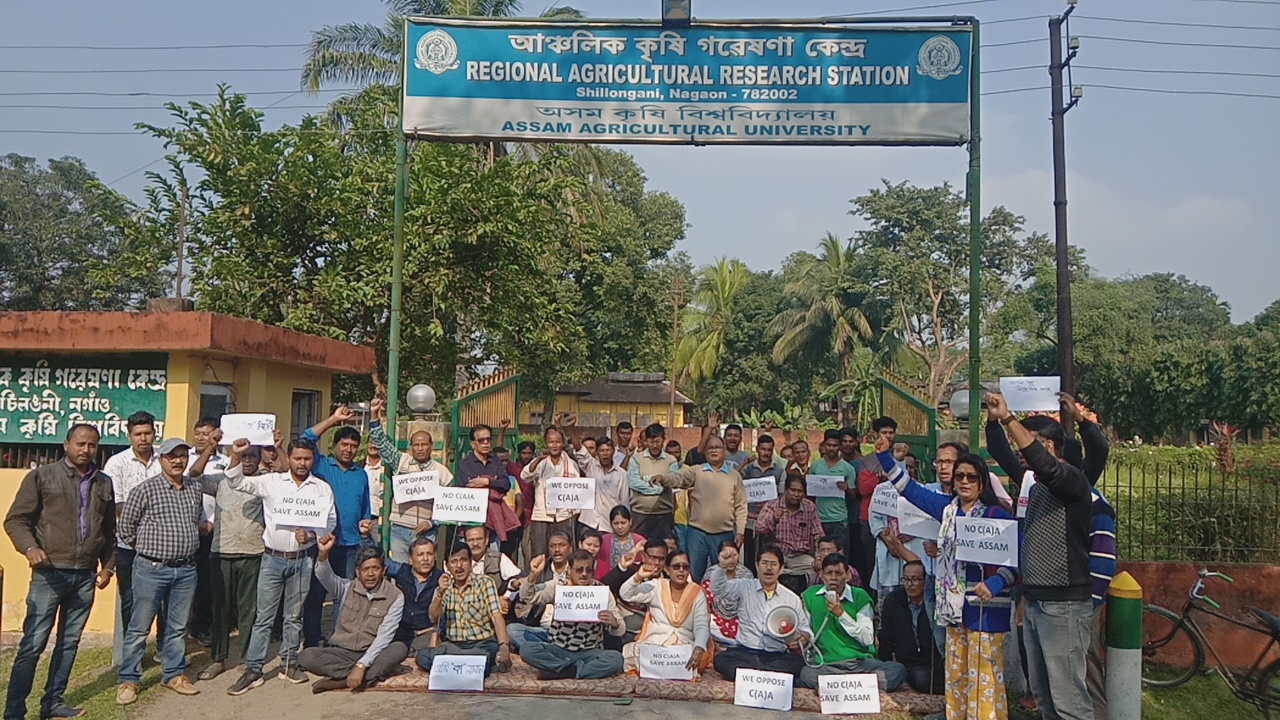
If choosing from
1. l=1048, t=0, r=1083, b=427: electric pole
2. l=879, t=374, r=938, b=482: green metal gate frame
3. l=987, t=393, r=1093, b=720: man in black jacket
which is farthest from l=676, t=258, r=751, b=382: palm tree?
l=987, t=393, r=1093, b=720: man in black jacket

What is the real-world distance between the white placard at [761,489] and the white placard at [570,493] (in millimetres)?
1350

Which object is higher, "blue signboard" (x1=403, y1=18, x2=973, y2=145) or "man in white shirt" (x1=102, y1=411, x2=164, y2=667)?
"blue signboard" (x1=403, y1=18, x2=973, y2=145)

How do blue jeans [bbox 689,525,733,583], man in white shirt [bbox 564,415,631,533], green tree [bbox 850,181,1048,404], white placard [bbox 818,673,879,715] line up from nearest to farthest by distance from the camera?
1. white placard [bbox 818,673,879,715]
2. blue jeans [bbox 689,525,733,583]
3. man in white shirt [bbox 564,415,631,533]
4. green tree [bbox 850,181,1048,404]

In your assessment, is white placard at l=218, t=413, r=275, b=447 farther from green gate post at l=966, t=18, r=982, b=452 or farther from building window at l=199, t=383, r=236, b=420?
green gate post at l=966, t=18, r=982, b=452

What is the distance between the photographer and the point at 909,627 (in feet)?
22.2

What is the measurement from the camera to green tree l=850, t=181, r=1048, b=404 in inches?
1442

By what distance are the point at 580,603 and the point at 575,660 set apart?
0.43m

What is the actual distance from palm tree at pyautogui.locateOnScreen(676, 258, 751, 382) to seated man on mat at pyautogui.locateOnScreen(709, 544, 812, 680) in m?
36.2

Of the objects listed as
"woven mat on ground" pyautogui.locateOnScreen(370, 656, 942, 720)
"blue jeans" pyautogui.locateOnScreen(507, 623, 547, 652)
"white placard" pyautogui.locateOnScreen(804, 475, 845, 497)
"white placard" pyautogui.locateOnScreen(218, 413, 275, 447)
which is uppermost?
"white placard" pyautogui.locateOnScreen(218, 413, 275, 447)

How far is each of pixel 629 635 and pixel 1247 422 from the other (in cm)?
3276

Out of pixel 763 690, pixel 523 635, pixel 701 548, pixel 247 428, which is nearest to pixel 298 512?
pixel 247 428

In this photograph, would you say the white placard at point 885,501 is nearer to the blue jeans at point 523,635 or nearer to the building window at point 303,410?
the blue jeans at point 523,635

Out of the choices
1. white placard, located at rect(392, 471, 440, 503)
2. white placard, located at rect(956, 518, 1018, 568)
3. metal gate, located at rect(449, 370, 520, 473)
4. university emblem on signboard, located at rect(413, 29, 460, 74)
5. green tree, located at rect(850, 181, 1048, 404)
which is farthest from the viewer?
green tree, located at rect(850, 181, 1048, 404)

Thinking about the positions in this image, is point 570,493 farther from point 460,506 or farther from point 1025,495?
point 1025,495
